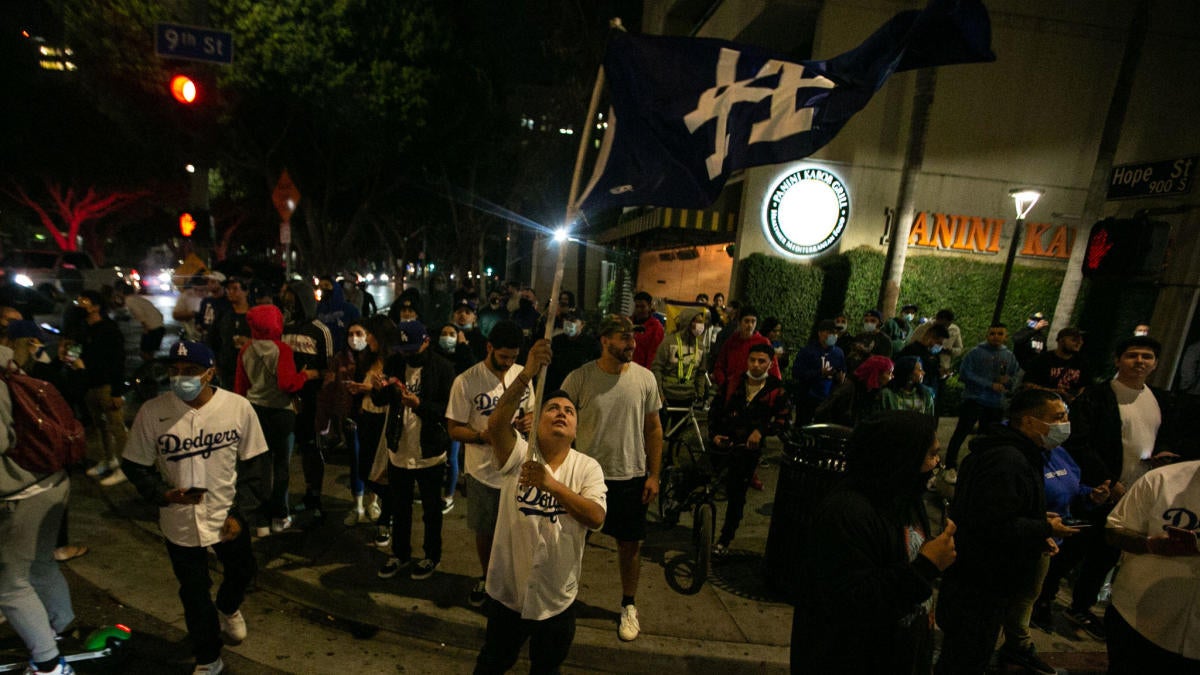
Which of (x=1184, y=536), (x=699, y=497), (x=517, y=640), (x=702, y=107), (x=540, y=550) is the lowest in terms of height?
(x=699, y=497)

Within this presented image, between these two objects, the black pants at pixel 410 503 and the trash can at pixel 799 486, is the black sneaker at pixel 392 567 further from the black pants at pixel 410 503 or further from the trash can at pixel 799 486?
the trash can at pixel 799 486

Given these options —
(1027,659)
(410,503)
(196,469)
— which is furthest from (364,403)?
(1027,659)

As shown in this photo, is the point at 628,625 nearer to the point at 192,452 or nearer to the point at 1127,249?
the point at 192,452

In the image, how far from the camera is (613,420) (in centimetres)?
370

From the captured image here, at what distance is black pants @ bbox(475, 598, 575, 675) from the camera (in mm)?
2596

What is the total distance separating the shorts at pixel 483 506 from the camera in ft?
12.1

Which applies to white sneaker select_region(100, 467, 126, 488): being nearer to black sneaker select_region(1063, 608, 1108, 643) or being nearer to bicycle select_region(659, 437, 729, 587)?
bicycle select_region(659, 437, 729, 587)

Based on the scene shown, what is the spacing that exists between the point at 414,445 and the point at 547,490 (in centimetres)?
210

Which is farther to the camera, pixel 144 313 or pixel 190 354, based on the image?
pixel 144 313

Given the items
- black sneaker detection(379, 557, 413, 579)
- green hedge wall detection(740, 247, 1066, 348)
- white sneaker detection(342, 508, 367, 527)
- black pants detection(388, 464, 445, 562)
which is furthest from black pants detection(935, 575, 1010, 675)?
green hedge wall detection(740, 247, 1066, 348)

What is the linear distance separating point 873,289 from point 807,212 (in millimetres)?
2147

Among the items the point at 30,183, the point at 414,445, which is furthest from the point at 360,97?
the point at 30,183

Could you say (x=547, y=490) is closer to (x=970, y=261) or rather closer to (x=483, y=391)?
(x=483, y=391)

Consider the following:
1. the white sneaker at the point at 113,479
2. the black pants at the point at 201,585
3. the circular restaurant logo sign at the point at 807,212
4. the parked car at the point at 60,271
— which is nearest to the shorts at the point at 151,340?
the white sneaker at the point at 113,479
